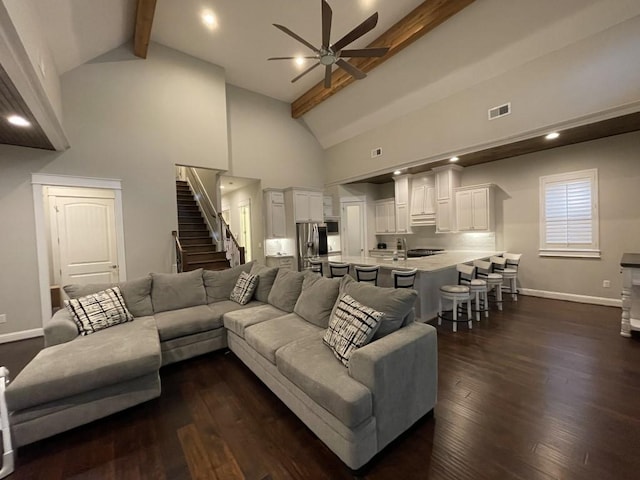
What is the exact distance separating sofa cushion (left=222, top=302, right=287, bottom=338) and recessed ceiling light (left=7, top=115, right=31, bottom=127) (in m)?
3.35

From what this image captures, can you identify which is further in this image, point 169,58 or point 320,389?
point 169,58

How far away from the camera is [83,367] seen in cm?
208

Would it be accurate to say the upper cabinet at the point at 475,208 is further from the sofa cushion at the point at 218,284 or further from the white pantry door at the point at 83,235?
the white pantry door at the point at 83,235

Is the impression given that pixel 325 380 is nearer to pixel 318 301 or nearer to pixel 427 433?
pixel 427 433

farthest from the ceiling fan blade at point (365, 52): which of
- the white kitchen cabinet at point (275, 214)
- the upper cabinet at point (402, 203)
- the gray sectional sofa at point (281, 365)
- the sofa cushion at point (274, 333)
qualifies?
the white kitchen cabinet at point (275, 214)

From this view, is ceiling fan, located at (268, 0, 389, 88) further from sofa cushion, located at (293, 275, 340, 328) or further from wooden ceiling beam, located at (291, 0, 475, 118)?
sofa cushion, located at (293, 275, 340, 328)

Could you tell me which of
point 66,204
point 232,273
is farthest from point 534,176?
point 66,204

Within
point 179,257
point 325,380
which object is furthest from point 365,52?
point 179,257

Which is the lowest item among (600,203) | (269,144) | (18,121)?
(600,203)

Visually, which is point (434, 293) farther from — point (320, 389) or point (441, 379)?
point (320, 389)

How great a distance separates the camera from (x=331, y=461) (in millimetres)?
1751

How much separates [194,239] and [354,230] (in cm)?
474

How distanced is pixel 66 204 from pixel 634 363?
27.1 feet

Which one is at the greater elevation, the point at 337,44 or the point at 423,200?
the point at 337,44
